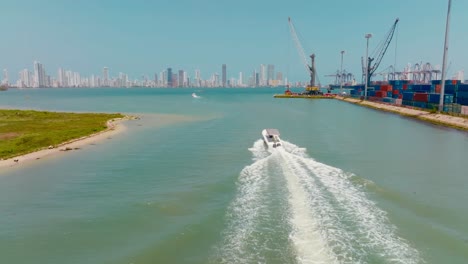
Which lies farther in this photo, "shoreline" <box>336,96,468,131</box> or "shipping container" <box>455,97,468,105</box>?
"shipping container" <box>455,97,468,105</box>

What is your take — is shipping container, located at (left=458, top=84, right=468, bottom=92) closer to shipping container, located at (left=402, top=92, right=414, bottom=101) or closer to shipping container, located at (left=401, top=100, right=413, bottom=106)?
shipping container, located at (left=401, top=100, right=413, bottom=106)

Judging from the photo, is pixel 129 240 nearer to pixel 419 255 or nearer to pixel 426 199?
pixel 419 255

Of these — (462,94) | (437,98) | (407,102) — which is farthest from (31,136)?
(407,102)

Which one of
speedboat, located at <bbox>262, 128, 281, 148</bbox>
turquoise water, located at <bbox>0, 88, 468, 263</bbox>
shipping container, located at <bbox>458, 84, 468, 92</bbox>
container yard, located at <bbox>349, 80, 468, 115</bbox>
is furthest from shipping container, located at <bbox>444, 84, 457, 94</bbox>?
speedboat, located at <bbox>262, 128, 281, 148</bbox>

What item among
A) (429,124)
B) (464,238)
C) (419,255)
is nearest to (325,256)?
(419,255)

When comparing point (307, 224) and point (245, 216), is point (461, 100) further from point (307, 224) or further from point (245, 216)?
point (245, 216)

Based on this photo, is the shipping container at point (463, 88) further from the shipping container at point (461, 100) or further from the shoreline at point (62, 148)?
the shoreline at point (62, 148)

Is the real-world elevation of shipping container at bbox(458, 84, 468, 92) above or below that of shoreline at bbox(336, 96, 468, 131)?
above
